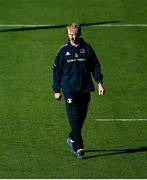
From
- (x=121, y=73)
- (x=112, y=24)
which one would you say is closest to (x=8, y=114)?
(x=121, y=73)

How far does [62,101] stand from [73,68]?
3.91 meters

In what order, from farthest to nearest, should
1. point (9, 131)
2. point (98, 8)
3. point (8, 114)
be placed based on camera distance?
point (98, 8)
point (8, 114)
point (9, 131)

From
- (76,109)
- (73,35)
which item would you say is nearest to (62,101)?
(76,109)

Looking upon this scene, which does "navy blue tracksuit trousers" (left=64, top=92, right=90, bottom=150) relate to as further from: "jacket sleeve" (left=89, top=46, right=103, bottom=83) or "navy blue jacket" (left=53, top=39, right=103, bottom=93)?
"jacket sleeve" (left=89, top=46, right=103, bottom=83)

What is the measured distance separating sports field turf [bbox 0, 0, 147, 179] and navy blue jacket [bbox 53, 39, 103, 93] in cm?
109

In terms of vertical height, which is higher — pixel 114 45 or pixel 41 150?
pixel 114 45

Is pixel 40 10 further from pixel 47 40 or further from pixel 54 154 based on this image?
pixel 54 154

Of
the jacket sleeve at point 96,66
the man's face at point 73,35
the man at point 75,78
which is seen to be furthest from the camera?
the jacket sleeve at point 96,66

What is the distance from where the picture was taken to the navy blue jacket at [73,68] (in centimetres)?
1520

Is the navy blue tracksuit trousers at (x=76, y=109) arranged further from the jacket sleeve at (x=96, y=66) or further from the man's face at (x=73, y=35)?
the man's face at (x=73, y=35)

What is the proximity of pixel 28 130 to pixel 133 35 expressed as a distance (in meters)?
8.07

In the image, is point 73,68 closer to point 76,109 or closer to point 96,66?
point 96,66

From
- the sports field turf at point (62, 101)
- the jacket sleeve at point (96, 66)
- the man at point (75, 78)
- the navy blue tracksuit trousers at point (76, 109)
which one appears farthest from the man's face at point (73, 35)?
the sports field turf at point (62, 101)

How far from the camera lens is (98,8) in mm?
27031
